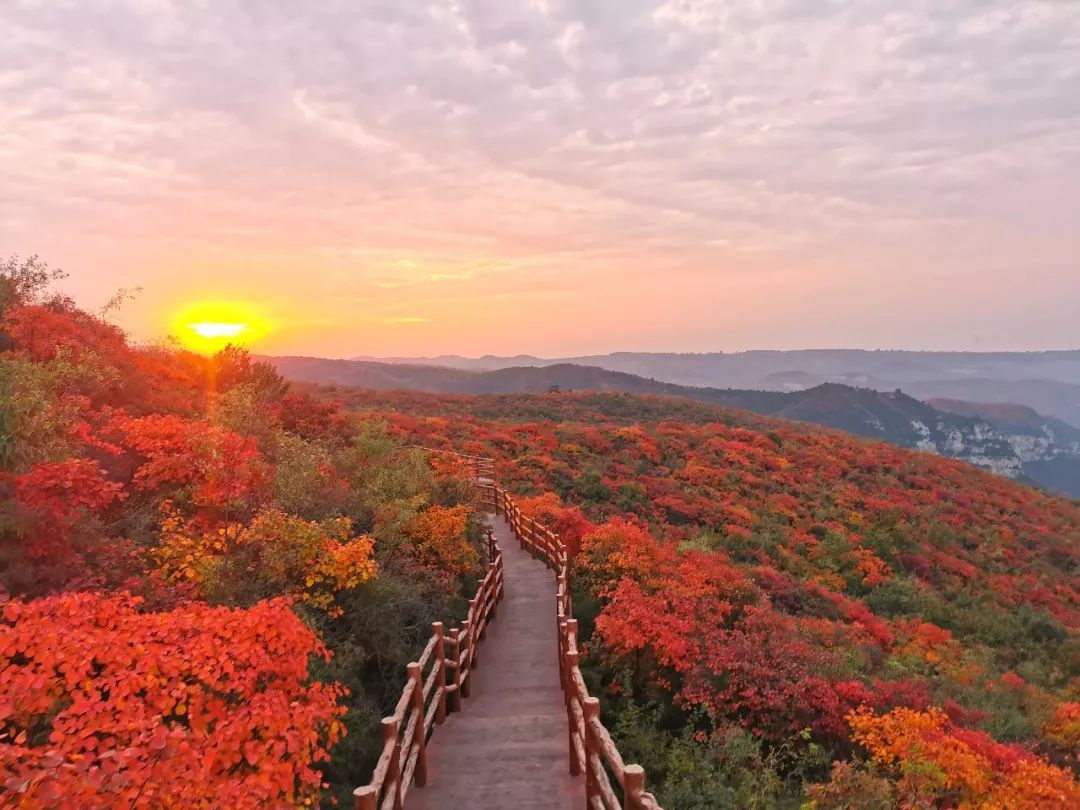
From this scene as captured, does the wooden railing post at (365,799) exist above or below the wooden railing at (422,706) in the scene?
above

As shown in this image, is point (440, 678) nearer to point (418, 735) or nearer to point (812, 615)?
point (418, 735)

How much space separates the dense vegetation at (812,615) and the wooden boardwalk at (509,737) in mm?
1273

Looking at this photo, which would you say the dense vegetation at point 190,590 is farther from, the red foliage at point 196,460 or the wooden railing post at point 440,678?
the wooden railing post at point 440,678

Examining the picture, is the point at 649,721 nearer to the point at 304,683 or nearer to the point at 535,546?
the point at 304,683

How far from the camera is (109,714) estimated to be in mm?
6902

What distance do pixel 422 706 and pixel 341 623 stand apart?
332cm

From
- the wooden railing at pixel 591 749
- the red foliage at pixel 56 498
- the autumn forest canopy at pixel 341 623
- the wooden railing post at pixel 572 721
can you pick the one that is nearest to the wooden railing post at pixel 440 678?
the autumn forest canopy at pixel 341 623

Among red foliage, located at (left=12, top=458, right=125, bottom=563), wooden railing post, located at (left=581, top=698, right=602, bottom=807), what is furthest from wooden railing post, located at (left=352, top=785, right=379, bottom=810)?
red foliage, located at (left=12, top=458, right=125, bottom=563)

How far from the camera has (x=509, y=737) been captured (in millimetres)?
9688

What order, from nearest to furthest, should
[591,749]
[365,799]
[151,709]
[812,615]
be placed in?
[365,799]
[591,749]
[151,709]
[812,615]

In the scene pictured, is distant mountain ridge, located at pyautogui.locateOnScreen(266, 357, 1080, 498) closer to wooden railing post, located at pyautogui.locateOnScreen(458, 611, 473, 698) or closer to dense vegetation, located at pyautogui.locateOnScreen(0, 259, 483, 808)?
dense vegetation, located at pyautogui.locateOnScreen(0, 259, 483, 808)

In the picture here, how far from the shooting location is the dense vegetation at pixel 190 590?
6457mm

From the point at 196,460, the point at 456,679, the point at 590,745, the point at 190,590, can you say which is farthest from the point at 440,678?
the point at 196,460

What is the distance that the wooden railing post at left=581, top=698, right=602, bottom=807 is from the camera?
725 cm
